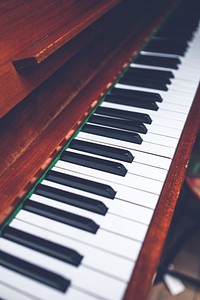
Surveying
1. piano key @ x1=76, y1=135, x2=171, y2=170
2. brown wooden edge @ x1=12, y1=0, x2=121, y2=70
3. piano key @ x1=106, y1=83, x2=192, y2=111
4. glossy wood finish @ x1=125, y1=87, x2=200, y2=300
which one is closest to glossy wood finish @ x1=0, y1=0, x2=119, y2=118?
brown wooden edge @ x1=12, y1=0, x2=121, y2=70

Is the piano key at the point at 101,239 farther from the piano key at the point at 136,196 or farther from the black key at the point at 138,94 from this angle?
the black key at the point at 138,94

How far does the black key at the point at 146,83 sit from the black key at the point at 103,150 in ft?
1.92

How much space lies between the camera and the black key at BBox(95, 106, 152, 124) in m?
1.37

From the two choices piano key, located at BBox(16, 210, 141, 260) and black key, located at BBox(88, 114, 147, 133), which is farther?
black key, located at BBox(88, 114, 147, 133)

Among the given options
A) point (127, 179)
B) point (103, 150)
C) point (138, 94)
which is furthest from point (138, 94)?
point (127, 179)

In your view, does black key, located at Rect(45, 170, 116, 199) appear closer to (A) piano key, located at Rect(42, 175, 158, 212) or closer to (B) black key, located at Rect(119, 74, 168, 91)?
(A) piano key, located at Rect(42, 175, 158, 212)

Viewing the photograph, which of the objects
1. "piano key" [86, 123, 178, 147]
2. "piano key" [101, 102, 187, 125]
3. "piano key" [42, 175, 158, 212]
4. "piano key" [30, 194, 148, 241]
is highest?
"piano key" [101, 102, 187, 125]

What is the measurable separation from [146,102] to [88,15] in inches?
20.3

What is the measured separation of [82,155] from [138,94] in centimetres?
56

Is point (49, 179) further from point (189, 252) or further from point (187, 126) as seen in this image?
point (189, 252)

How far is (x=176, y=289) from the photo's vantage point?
2.05 metres

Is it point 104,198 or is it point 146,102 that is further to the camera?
point 146,102

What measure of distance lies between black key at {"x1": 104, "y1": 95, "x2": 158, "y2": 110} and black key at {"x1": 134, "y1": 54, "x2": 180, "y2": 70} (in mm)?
458

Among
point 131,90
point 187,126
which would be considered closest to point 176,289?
point 187,126
